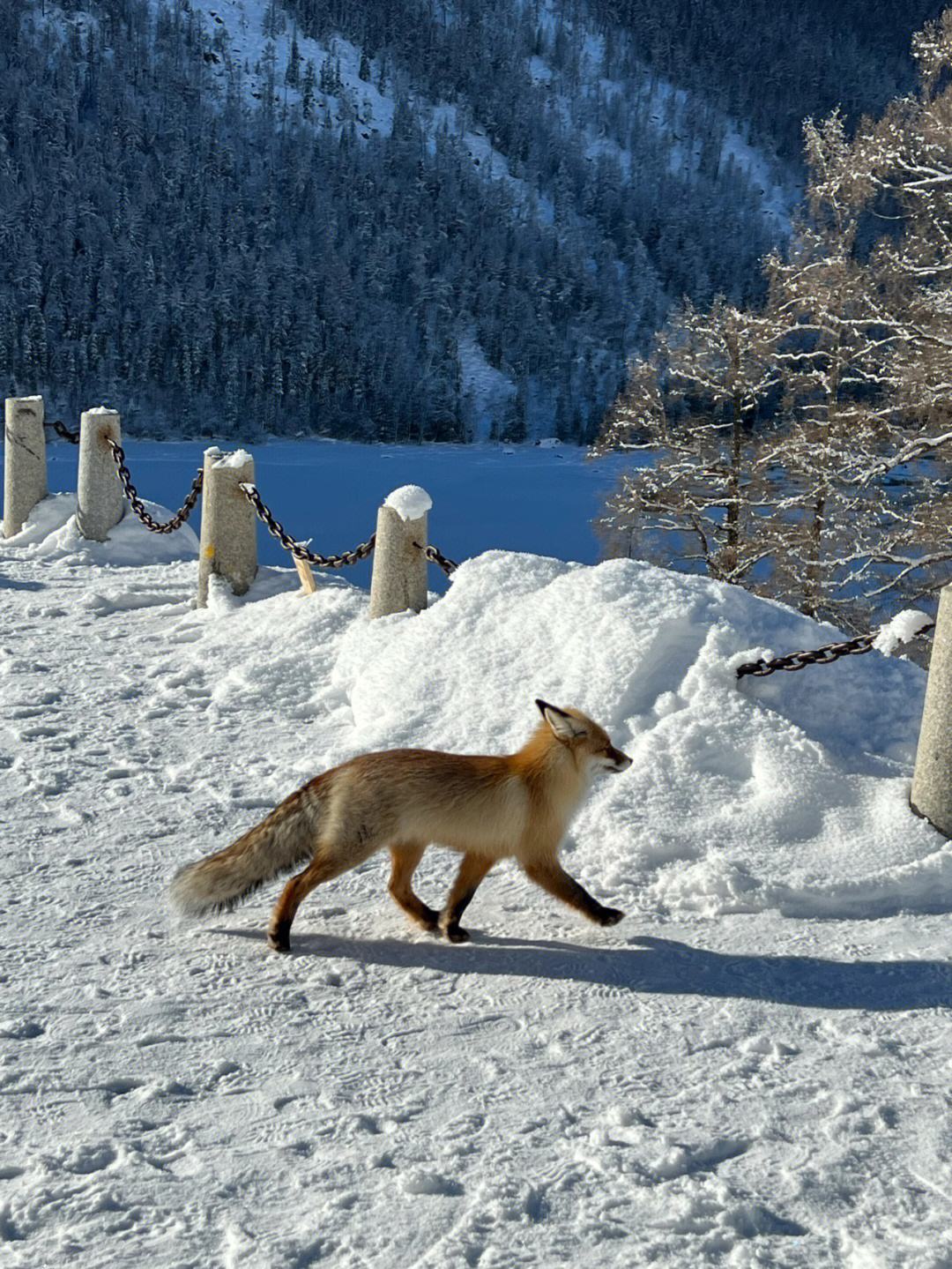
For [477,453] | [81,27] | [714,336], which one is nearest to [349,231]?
[477,453]

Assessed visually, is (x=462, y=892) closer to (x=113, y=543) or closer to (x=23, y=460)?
(x=113, y=543)

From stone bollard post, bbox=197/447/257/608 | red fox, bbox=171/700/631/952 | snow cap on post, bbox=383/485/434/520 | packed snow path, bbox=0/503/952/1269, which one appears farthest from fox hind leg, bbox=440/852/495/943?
stone bollard post, bbox=197/447/257/608

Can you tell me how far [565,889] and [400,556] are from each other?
163 inches

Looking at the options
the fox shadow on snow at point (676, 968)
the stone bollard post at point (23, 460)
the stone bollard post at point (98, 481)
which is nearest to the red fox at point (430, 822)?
the fox shadow on snow at point (676, 968)

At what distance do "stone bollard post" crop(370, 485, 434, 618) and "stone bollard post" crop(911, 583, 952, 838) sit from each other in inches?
152

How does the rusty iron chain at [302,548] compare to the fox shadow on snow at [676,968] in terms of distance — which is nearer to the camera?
the fox shadow on snow at [676,968]

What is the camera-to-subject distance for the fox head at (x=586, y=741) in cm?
395

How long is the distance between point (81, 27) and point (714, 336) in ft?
668

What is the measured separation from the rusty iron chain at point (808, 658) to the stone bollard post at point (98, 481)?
8.22 m

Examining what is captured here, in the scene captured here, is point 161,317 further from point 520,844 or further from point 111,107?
point 520,844

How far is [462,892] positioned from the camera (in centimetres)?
404

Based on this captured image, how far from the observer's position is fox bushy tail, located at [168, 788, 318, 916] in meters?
3.90

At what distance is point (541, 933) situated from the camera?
4.17 meters

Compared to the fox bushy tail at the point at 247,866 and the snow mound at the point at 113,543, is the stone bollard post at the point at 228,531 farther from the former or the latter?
the fox bushy tail at the point at 247,866
